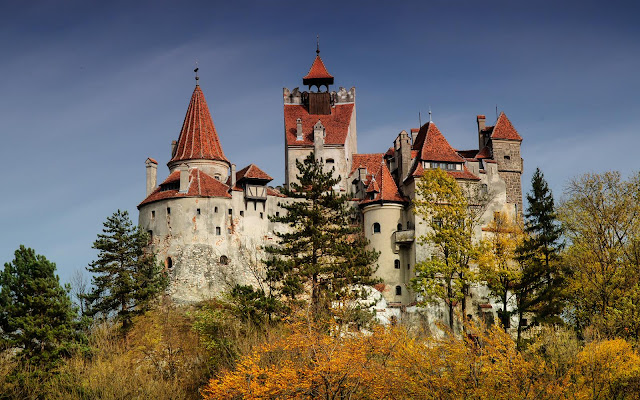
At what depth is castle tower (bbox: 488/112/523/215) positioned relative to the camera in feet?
222

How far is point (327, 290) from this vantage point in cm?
4544

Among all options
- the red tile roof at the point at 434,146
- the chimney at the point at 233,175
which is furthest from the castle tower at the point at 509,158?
the chimney at the point at 233,175

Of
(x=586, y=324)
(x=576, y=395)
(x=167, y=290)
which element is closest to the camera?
(x=576, y=395)

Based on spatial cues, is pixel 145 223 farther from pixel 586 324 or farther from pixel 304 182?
pixel 586 324

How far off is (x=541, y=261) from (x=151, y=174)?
3244cm

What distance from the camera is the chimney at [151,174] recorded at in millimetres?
67562

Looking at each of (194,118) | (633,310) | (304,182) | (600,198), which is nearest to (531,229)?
(600,198)

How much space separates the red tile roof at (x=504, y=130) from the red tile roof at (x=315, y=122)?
12.7 meters

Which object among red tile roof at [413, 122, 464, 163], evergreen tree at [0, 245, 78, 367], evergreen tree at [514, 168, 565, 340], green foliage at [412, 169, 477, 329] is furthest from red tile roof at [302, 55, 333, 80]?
evergreen tree at [0, 245, 78, 367]

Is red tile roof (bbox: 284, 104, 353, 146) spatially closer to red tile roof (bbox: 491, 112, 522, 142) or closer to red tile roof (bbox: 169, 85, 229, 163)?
red tile roof (bbox: 169, 85, 229, 163)

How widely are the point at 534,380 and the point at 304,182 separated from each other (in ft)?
61.4

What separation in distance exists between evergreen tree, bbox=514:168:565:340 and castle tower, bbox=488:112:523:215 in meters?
13.6

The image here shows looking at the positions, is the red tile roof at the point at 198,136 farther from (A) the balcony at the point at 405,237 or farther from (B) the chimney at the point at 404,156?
(A) the balcony at the point at 405,237

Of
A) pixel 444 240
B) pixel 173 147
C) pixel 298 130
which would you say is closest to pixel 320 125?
pixel 298 130
